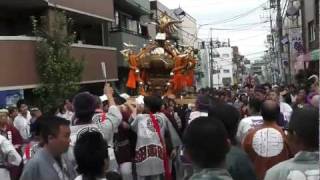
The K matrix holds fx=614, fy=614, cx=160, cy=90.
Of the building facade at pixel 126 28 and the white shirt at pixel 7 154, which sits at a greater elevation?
the building facade at pixel 126 28

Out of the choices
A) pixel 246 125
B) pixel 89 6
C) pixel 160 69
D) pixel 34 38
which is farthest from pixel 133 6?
pixel 246 125

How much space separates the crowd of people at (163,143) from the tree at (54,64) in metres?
12.2

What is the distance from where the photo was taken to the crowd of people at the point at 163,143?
363cm

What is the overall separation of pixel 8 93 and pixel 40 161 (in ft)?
57.0

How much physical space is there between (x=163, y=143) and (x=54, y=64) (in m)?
14.2

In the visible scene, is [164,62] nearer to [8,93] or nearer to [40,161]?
[8,93]

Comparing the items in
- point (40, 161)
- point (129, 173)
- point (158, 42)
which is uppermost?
point (158, 42)

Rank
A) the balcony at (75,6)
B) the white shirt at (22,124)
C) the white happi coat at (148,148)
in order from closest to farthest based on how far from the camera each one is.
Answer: the white happi coat at (148,148) → the white shirt at (22,124) → the balcony at (75,6)

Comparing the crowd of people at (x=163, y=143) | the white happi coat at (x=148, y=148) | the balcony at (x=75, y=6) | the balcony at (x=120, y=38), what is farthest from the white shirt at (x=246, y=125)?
the balcony at (x=120, y=38)

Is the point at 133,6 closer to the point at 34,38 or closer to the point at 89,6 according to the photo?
the point at 89,6

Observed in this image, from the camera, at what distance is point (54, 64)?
74.7 ft

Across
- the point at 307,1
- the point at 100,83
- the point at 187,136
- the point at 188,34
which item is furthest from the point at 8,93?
the point at 188,34

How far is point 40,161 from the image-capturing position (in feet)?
15.5

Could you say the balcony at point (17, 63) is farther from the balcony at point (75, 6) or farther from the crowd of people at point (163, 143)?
the crowd of people at point (163, 143)
